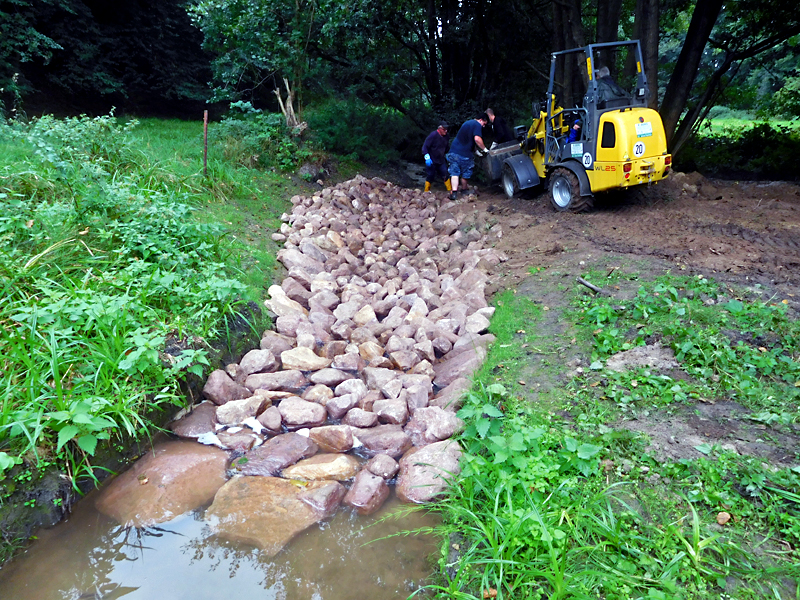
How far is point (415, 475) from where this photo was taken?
10.8 ft

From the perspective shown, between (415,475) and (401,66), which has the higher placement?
(401,66)

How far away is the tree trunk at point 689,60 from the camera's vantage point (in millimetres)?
9430

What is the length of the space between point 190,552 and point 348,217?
6.07 m

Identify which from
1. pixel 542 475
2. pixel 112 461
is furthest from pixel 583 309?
pixel 112 461

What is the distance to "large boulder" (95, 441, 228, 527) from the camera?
3.10 m

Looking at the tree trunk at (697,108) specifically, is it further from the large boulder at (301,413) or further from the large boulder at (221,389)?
the large boulder at (221,389)

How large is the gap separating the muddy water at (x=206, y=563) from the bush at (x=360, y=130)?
899 cm

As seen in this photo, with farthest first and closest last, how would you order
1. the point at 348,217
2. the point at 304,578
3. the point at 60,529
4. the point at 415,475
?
the point at 348,217 < the point at 415,475 < the point at 60,529 < the point at 304,578

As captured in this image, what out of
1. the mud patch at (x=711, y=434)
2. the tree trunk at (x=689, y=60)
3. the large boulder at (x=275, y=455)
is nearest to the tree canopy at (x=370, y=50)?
the tree trunk at (x=689, y=60)

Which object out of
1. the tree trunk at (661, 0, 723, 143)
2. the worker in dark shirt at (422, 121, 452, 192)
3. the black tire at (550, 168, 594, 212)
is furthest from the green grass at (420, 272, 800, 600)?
the tree trunk at (661, 0, 723, 143)

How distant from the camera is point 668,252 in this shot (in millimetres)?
5672

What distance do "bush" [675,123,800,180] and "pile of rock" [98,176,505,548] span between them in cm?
728

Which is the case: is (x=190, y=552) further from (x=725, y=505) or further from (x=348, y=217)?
(x=348, y=217)

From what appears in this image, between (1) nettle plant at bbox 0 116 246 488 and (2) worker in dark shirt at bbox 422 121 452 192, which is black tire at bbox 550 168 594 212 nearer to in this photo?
(2) worker in dark shirt at bbox 422 121 452 192
